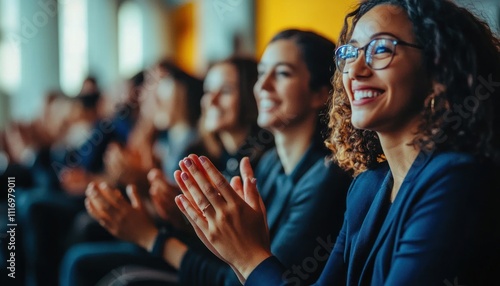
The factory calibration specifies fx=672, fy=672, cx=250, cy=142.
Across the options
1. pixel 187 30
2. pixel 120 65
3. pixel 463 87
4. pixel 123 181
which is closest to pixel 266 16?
pixel 123 181

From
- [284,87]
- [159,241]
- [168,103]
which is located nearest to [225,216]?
[284,87]

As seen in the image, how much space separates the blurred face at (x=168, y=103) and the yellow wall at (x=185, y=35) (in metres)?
0.46

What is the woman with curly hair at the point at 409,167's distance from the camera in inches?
26.2

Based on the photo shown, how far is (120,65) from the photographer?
3150 mm

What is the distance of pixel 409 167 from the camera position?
2.37ft

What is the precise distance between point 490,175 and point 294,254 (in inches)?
13.2

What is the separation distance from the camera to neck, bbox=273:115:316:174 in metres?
0.97

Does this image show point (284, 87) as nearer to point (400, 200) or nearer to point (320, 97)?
point (320, 97)

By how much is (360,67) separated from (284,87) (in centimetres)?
25

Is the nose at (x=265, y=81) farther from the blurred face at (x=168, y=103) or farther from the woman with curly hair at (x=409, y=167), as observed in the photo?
the blurred face at (x=168, y=103)

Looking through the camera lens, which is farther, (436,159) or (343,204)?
(343,204)

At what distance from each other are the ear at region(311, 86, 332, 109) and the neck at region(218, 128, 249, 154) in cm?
25

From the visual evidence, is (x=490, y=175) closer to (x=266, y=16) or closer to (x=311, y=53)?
(x=311, y=53)

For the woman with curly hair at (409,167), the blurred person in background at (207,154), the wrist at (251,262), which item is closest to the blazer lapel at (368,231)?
the woman with curly hair at (409,167)
